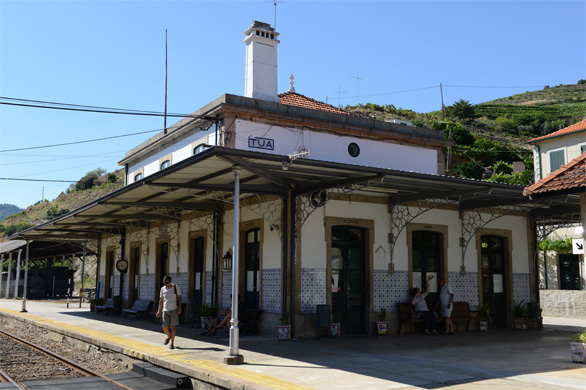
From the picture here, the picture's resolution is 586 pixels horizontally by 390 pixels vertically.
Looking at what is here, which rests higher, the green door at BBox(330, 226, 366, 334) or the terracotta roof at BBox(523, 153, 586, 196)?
the terracotta roof at BBox(523, 153, 586, 196)

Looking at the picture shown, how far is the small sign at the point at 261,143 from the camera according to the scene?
16.4 meters

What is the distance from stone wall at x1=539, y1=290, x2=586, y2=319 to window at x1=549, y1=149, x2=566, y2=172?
Answer: 14746 mm

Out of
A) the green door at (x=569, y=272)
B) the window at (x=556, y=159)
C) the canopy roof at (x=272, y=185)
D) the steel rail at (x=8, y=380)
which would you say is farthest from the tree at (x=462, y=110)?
the steel rail at (x=8, y=380)

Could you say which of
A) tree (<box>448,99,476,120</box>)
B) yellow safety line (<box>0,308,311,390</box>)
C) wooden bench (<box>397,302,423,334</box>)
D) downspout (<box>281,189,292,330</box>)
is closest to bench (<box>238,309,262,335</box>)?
downspout (<box>281,189,292,330</box>)

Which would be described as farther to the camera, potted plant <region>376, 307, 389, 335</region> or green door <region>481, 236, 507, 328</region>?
green door <region>481, 236, 507, 328</region>

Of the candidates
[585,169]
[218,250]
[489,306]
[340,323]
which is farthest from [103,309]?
[585,169]

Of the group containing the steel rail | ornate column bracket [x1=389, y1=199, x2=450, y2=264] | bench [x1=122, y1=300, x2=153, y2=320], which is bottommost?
the steel rail

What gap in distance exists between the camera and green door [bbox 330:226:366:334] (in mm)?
13945

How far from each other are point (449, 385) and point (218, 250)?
30.0 feet

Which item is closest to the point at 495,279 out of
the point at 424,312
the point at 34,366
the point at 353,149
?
the point at 424,312

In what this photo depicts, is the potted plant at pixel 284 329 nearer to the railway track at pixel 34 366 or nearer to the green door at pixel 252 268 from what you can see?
the green door at pixel 252 268

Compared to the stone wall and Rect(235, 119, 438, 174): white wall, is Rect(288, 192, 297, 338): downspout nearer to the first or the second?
Rect(235, 119, 438, 174): white wall

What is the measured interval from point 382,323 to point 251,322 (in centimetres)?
320

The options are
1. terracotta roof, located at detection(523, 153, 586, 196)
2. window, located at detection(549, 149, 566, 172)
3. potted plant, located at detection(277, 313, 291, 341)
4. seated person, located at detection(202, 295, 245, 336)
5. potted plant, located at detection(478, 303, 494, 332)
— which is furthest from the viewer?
window, located at detection(549, 149, 566, 172)
